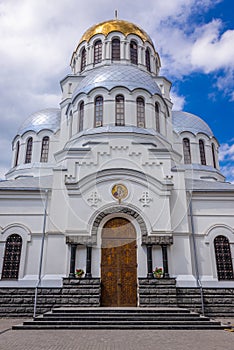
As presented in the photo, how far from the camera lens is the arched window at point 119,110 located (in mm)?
14172

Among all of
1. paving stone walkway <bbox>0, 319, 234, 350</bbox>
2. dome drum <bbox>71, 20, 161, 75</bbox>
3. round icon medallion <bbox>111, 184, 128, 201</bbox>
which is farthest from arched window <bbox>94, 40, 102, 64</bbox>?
paving stone walkway <bbox>0, 319, 234, 350</bbox>

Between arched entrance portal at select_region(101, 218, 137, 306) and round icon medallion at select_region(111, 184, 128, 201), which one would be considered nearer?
arched entrance portal at select_region(101, 218, 137, 306)

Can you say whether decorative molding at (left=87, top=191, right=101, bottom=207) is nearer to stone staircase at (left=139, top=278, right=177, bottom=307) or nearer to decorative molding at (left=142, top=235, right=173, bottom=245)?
decorative molding at (left=142, top=235, right=173, bottom=245)

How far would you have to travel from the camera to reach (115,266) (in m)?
10.7

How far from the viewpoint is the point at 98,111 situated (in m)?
14.6

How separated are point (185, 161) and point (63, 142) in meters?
6.95

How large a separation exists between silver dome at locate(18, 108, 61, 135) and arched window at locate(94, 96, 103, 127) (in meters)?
4.17

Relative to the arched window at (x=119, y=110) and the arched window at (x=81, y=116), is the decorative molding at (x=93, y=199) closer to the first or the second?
the arched window at (x=119, y=110)

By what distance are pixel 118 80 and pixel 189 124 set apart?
20.0 ft

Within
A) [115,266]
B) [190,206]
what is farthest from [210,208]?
[115,266]

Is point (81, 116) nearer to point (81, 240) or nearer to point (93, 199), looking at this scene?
point (93, 199)

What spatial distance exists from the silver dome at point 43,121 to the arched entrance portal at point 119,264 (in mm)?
8867

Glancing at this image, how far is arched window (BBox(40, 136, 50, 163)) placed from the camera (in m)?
17.2

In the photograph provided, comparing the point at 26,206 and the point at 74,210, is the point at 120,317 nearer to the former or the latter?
the point at 74,210
